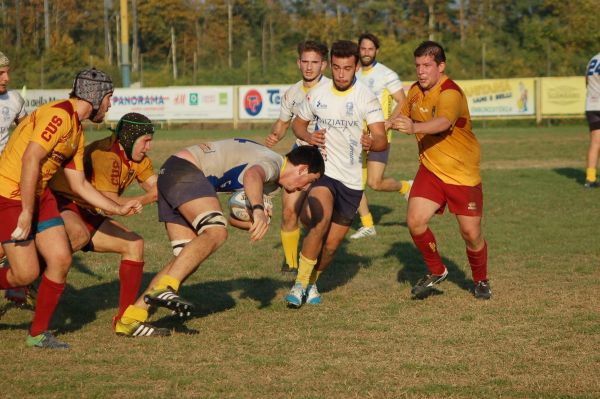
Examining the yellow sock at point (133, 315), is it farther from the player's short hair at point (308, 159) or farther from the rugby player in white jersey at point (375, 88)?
the rugby player in white jersey at point (375, 88)

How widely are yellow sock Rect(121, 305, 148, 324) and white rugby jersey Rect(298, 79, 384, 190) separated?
225 cm

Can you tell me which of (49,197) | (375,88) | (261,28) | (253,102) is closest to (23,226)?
(49,197)

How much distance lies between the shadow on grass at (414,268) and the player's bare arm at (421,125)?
5.54 ft

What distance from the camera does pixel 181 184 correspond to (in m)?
7.27

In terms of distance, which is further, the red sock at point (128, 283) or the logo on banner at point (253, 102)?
the logo on banner at point (253, 102)

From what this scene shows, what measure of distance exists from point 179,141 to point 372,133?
72.2ft

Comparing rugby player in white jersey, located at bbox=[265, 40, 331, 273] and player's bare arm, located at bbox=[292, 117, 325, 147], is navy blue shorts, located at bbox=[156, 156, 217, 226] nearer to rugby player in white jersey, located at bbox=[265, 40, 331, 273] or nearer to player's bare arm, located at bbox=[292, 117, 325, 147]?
player's bare arm, located at bbox=[292, 117, 325, 147]

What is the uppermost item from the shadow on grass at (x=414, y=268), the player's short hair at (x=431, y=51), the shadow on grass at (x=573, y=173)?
the player's short hair at (x=431, y=51)

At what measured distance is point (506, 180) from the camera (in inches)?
740

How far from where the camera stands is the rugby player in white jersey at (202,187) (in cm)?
720

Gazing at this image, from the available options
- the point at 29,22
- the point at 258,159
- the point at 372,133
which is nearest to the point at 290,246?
the point at 372,133

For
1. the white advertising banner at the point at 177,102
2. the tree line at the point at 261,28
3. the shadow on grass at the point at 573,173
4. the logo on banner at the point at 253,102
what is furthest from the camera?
the tree line at the point at 261,28

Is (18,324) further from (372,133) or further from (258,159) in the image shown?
(372,133)

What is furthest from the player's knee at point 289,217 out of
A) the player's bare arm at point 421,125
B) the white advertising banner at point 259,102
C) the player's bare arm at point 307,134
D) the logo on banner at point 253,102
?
the logo on banner at point 253,102
